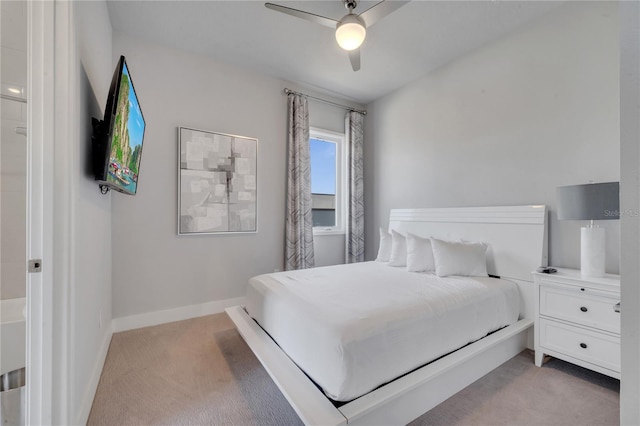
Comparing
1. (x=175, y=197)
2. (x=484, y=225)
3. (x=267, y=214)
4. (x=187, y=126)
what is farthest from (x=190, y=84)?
(x=484, y=225)

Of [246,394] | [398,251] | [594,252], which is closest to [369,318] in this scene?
[246,394]

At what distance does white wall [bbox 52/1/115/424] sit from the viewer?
1.26 m

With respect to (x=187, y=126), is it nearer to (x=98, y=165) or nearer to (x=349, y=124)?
(x=98, y=165)

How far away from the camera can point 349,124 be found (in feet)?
14.0

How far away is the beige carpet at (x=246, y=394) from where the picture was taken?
162cm

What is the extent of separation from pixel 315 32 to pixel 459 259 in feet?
8.73

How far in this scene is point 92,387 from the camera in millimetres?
1762

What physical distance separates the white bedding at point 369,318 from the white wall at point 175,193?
1087 mm

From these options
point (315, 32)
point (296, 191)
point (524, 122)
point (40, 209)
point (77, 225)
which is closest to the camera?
point (40, 209)

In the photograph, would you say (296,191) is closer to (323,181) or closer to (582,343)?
(323,181)

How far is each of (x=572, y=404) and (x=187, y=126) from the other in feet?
13.3

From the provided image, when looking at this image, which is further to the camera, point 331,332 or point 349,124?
point 349,124

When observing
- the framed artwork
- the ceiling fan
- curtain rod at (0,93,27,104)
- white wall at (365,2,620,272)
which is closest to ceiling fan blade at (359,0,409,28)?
the ceiling fan

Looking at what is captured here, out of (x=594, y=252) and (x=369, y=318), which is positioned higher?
(x=594, y=252)
